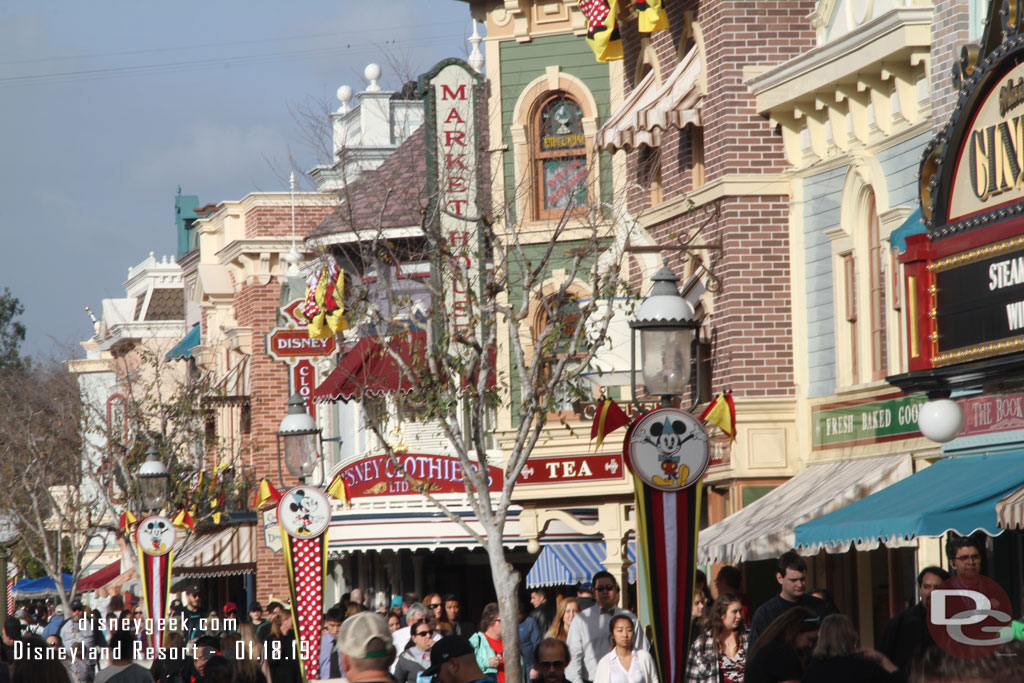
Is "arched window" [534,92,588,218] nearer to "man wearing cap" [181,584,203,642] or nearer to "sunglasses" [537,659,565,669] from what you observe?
"man wearing cap" [181,584,203,642]

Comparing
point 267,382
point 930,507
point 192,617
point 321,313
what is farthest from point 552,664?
point 267,382

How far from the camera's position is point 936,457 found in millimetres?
18375

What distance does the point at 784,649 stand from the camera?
31.0 feet

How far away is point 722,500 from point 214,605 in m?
34.7

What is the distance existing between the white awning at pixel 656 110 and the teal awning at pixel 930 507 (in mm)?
7211

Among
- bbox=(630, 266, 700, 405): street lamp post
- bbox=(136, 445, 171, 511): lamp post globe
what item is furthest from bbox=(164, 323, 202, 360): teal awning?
bbox=(630, 266, 700, 405): street lamp post

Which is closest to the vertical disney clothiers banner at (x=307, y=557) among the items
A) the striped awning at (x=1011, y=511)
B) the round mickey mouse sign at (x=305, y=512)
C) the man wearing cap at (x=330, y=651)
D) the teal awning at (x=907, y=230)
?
the round mickey mouse sign at (x=305, y=512)

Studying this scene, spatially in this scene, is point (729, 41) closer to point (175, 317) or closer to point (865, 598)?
point (865, 598)

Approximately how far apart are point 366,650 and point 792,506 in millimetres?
13023

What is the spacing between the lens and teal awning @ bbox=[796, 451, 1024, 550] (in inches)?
576

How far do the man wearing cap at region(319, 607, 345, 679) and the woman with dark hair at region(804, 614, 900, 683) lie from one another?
1004 cm

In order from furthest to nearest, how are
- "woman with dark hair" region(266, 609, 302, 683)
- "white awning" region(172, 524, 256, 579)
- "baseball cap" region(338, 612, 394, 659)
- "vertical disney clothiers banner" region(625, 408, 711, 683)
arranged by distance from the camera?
1. "white awning" region(172, 524, 256, 579)
2. "woman with dark hair" region(266, 609, 302, 683)
3. "vertical disney clothiers banner" region(625, 408, 711, 683)
4. "baseball cap" region(338, 612, 394, 659)

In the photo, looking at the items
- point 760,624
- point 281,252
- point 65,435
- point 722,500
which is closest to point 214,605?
point 65,435

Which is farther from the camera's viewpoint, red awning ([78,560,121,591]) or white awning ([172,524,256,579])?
red awning ([78,560,121,591])
